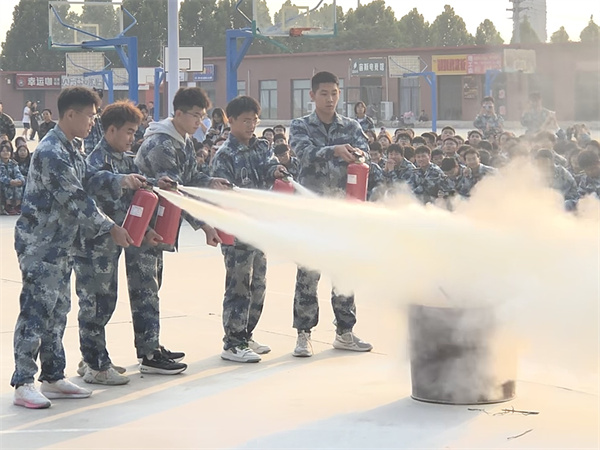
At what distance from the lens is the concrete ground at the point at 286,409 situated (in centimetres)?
548

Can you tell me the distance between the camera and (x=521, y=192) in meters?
6.38

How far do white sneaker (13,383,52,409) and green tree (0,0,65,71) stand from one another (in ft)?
266

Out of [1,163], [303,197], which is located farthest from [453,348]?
[1,163]

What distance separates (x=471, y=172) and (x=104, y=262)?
21.0 ft

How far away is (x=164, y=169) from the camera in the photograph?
7004 millimetres

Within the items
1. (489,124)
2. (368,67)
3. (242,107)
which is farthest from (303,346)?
(368,67)

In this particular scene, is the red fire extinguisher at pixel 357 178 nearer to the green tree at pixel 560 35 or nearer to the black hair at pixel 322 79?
the black hair at pixel 322 79

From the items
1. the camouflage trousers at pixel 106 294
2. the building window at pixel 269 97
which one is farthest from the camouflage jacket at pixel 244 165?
the building window at pixel 269 97

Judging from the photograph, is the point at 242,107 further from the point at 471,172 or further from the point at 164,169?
the point at 471,172

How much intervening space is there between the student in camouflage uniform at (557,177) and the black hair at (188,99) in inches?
216

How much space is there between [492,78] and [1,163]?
3204 cm

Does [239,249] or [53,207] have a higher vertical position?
[53,207]

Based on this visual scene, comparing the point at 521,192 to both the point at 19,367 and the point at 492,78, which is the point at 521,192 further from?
the point at 492,78

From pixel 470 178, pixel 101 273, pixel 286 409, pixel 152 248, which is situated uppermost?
pixel 470 178
